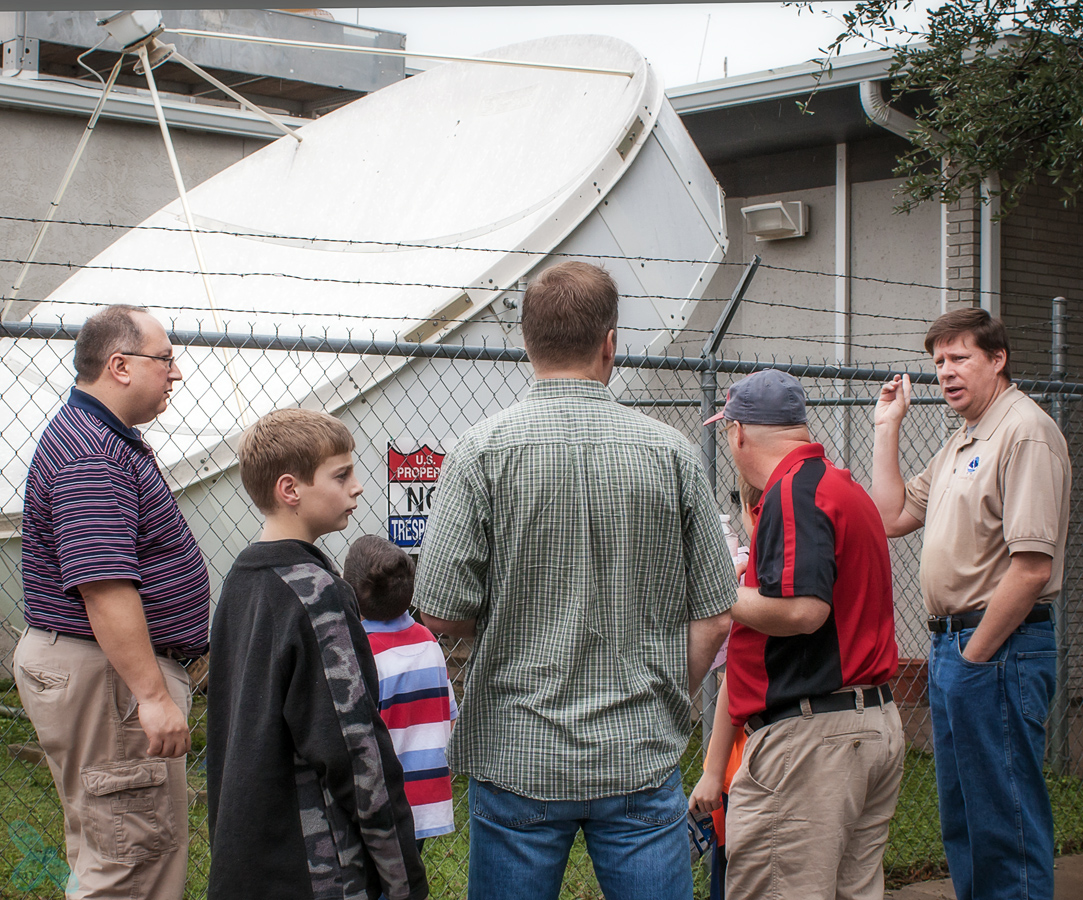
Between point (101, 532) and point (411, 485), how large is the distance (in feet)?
6.86

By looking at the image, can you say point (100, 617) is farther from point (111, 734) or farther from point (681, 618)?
point (681, 618)

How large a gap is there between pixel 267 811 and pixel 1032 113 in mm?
4620

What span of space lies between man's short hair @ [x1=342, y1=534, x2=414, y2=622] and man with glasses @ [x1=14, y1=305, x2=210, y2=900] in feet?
1.41

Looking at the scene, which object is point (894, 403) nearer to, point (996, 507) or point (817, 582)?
point (996, 507)

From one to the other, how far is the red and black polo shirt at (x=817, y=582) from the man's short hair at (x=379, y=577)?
0.94 meters

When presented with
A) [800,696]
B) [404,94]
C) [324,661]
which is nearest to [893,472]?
[800,696]

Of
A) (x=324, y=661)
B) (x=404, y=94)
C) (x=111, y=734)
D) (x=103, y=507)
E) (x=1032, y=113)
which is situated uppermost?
(x=404, y=94)

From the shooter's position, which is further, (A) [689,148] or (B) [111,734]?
(A) [689,148]

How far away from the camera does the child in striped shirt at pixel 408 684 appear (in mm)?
3047

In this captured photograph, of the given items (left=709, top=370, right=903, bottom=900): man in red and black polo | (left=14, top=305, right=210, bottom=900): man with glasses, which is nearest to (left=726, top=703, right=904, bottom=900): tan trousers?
(left=709, top=370, right=903, bottom=900): man in red and black polo

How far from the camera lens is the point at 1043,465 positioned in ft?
11.0

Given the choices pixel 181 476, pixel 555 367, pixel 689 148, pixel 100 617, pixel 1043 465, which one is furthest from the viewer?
pixel 689 148

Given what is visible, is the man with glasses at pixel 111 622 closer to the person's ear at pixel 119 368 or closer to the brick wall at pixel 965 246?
the person's ear at pixel 119 368

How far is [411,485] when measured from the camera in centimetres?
467
